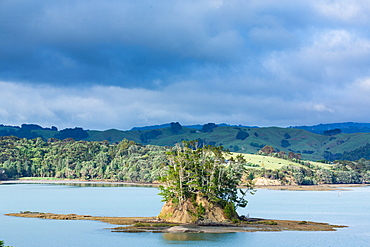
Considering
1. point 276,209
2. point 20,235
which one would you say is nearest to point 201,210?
point 20,235

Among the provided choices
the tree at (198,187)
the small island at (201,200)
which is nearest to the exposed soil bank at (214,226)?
the small island at (201,200)

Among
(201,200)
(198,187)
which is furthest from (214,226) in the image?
(198,187)

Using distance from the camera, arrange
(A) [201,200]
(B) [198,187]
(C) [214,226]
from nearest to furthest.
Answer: (C) [214,226]
(B) [198,187]
(A) [201,200]

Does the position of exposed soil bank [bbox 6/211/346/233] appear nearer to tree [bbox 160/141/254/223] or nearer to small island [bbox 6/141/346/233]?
small island [bbox 6/141/346/233]

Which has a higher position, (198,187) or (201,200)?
(198,187)

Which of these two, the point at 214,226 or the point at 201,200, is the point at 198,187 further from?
the point at 214,226

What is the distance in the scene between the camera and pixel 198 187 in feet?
352

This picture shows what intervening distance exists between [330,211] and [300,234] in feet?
191

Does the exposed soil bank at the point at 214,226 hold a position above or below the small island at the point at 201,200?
below

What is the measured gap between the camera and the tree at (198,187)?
109m

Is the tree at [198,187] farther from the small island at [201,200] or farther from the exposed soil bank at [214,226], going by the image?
the exposed soil bank at [214,226]

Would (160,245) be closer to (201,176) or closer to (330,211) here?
(201,176)

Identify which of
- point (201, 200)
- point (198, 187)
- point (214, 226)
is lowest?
point (214, 226)

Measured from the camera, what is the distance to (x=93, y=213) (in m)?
138
